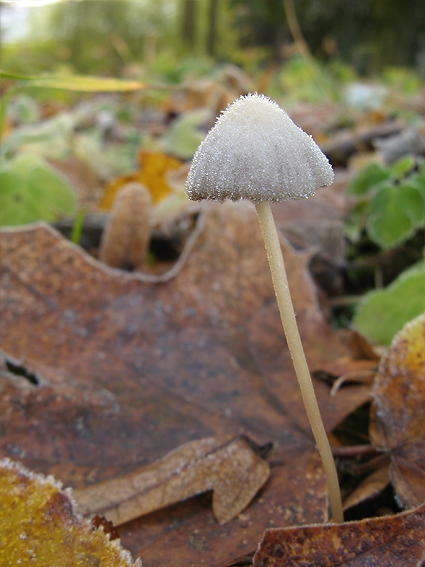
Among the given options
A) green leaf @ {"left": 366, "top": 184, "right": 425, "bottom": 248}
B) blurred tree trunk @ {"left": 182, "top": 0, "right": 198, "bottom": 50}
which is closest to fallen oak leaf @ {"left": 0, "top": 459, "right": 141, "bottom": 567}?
green leaf @ {"left": 366, "top": 184, "right": 425, "bottom": 248}

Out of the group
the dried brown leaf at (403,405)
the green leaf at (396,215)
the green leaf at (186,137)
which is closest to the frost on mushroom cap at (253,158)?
the dried brown leaf at (403,405)

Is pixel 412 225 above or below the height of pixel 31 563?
above

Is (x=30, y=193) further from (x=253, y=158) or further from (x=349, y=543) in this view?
(x=349, y=543)

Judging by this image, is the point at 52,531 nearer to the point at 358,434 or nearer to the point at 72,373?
Result: the point at 72,373

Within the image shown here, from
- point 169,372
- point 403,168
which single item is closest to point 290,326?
point 169,372

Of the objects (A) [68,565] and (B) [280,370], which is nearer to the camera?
(A) [68,565]

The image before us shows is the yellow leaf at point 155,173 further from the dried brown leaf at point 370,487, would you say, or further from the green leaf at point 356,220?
the dried brown leaf at point 370,487

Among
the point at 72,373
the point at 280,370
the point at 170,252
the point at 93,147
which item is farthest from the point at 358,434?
the point at 93,147
